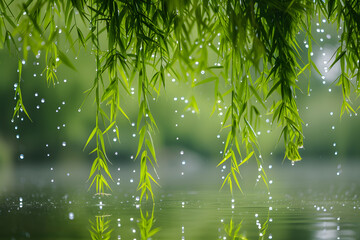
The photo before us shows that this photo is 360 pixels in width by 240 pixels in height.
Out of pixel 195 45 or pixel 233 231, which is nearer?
pixel 195 45

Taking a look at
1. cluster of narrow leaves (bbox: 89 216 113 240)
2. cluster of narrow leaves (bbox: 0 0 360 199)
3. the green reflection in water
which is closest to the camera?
cluster of narrow leaves (bbox: 0 0 360 199)

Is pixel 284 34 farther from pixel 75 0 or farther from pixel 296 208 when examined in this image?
pixel 296 208

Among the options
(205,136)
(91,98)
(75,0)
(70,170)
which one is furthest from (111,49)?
(205,136)

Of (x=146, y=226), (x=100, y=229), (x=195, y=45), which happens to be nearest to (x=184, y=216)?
(x=146, y=226)

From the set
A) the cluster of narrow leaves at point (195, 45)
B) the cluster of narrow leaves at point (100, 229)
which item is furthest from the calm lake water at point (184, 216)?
the cluster of narrow leaves at point (195, 45)

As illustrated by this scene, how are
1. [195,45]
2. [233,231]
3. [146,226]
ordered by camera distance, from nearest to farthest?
[195,45], [233,231], [146,226]

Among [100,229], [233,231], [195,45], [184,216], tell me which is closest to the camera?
[195,45]

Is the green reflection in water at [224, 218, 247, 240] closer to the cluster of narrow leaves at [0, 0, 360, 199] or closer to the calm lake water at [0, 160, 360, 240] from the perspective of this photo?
the calm lake water at [0, 160, 360, 240]

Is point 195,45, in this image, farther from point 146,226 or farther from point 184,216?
point 184,216

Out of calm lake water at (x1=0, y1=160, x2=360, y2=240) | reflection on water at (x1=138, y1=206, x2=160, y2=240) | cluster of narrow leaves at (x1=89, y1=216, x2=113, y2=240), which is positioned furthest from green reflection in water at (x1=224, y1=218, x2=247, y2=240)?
cluster of narrow leaves at (x1=89, y1=216, x2=113, y2=240)

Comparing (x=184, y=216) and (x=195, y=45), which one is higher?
(x=195, y=45)

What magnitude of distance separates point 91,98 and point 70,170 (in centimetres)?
207

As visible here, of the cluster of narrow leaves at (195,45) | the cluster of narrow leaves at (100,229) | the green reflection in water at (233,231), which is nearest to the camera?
the cluster of narrow leaves at (195,45)

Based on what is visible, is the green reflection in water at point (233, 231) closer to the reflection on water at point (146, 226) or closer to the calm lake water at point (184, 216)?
the calm lake water at point (184, 216)
